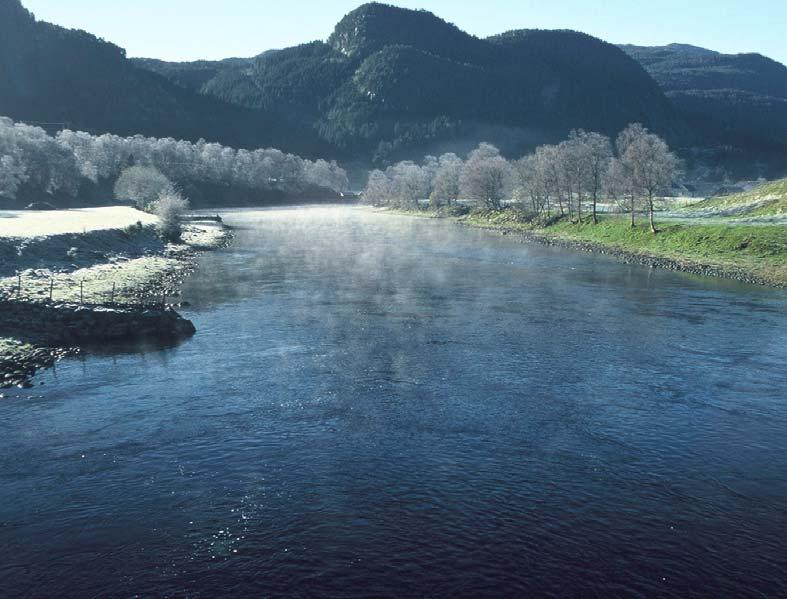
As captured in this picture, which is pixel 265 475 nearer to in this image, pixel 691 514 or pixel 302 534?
pixel 302 534

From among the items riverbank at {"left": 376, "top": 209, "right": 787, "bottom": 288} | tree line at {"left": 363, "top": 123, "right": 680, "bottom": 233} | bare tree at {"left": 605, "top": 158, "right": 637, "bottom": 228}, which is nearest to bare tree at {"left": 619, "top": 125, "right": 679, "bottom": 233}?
tree line at {"left": 363, "top": 123, "right": 680, "bottom": 233}

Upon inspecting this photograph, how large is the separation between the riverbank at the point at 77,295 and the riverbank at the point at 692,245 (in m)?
65.8

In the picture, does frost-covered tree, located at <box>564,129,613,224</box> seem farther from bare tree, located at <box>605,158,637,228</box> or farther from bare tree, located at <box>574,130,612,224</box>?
bare tree, located at <box>605,158,637,228</box>

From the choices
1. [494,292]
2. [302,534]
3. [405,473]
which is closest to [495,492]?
[405,473]

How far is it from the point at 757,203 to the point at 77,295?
123 metres

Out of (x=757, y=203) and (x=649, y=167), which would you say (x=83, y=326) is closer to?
(x=649, y=167)

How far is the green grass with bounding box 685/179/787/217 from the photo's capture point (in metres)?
114

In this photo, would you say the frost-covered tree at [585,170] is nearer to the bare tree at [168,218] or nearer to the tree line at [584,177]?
the tree line at [584,177]

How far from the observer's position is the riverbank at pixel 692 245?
7819cm

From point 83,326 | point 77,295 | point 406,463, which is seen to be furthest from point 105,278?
Answer: point 406,463

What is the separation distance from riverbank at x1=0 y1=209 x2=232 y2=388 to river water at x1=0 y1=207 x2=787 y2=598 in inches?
121

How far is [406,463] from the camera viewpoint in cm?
2559

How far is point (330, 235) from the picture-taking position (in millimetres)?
134250

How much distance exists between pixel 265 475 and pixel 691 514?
52.2 ft
